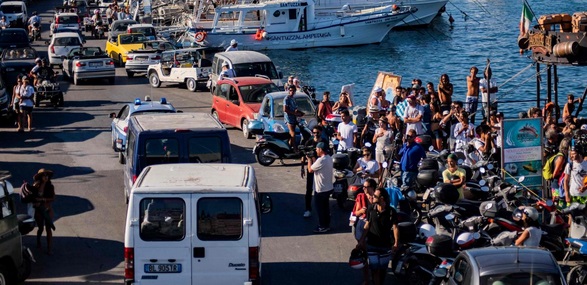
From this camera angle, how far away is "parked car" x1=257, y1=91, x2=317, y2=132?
24.3 m

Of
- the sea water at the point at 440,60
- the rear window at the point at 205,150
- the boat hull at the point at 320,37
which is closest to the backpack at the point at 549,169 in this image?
the rear window at the point at 205,150

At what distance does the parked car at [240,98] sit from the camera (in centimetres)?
2631

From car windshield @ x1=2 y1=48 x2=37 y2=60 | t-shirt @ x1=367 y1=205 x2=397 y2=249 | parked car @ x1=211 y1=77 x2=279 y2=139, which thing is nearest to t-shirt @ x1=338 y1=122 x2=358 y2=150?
parked car @ x1=211 y1=77 x2=279 y2=139

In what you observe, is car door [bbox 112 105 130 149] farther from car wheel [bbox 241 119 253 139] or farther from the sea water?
→ the sea water

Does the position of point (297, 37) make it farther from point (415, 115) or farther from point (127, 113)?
point (415, 115)

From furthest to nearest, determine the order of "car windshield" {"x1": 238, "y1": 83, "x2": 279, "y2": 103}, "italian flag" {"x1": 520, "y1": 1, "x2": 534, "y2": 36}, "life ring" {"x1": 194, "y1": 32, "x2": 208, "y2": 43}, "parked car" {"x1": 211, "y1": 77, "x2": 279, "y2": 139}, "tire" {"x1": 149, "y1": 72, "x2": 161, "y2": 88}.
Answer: "life ring" {"x1": 194, "y1": 32, "x2": 208, "y2": 43} → "tire" {"x1": 149, "y1": 72, "x2": 161, "y2": 88} → "car windshield" {"x1": 238, "y1": 83, "x2": 279, "y2": 103} → "parked car" {"x1": 211, "y1": 77, "x2": 279, "y2": 139} → "italian flag" {"x1": 520, "y1": 1, "x2": 534, "y2": 36}

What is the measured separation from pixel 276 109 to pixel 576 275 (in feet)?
40.3

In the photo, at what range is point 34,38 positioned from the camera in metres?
57.5

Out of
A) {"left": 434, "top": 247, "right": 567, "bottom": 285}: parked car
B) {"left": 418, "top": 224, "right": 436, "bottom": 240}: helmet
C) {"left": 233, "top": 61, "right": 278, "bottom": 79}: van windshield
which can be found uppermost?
{"left": 233, "top": 61, "right": 278, "bottom": 79}: van windshield

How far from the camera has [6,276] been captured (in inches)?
534

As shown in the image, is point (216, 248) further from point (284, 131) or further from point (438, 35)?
point (438, 35)

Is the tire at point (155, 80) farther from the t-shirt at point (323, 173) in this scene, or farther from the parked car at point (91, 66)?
the t-shirt at point (323, 173)

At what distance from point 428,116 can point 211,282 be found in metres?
11.4

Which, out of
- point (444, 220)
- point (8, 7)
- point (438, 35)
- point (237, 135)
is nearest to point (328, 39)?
point (438, 35)
